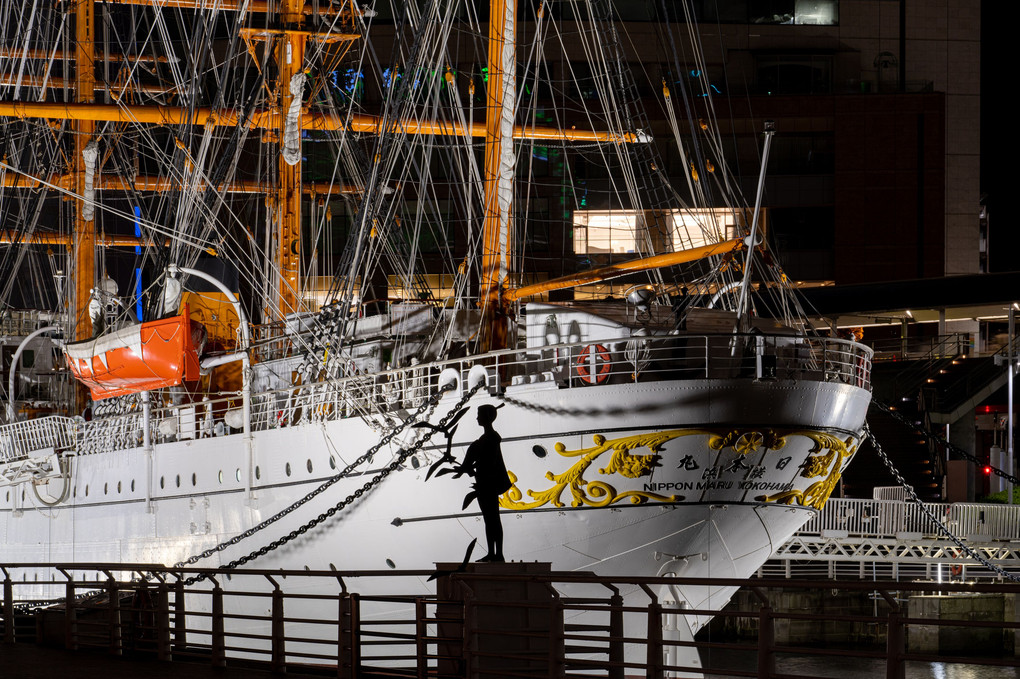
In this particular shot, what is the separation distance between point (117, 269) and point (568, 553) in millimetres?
34904

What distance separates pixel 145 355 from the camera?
22141mm

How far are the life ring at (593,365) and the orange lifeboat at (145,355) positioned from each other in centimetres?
749

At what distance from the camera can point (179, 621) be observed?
14.0 metres

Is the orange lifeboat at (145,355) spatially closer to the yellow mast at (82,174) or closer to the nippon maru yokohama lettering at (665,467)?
the nippon maru yokohama lettering at (665,467)

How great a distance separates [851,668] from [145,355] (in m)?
15.0

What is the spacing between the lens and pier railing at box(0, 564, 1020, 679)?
26.9 ft

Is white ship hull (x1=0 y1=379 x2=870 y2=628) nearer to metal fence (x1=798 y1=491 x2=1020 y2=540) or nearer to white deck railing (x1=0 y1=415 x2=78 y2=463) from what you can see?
white deck railing (x1=0 y1=415 x2=78 y2=463)

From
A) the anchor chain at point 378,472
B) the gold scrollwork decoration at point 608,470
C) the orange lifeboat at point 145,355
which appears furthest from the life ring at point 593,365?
the orange lifeboat at point 145,355

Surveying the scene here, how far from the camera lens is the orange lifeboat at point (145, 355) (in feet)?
70.9

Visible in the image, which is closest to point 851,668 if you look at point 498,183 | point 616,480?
point 616,480

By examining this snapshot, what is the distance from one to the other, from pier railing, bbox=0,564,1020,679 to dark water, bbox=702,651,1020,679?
322mm

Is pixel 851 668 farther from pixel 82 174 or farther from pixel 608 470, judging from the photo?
pixel 82 174

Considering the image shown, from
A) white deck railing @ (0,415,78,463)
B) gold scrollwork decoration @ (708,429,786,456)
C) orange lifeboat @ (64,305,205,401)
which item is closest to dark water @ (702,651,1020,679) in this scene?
gold scrollwork decoration @ (708,429,786,456)

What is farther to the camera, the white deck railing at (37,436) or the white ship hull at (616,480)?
the white deck railing at (37,436)
